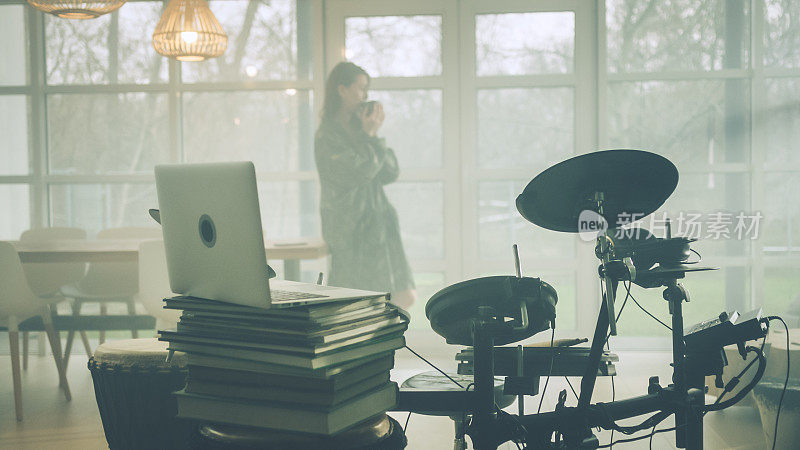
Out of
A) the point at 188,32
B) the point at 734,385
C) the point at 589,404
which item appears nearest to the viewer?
the point at 589,404

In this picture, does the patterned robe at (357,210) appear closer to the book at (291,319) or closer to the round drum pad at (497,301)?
the round drum pad at (497,301)

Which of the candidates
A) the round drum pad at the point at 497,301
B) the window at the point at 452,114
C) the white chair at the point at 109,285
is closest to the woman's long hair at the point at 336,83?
the window at the point at 452,114

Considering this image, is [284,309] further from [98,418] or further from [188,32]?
[188,32]

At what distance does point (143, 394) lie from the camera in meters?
2.04

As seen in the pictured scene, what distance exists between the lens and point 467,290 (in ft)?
5.38

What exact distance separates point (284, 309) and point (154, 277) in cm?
219

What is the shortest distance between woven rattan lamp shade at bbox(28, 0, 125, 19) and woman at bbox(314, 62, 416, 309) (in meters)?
1.32

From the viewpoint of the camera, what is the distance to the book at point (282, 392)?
4.05 feet

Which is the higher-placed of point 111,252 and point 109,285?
point 111,252

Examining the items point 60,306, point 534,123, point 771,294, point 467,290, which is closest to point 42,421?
point 60,306

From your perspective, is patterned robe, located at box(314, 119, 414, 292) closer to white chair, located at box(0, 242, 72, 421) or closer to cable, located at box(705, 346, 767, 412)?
white chair, located at box(0, 242, 72, 421)

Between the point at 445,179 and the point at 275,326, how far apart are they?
3245 millimetres

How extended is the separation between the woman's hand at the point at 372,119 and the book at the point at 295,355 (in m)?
2.85

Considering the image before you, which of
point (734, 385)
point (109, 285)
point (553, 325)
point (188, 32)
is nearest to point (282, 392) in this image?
→ point (553, 325)
